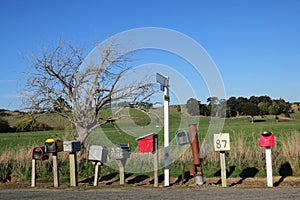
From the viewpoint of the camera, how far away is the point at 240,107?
59.8m

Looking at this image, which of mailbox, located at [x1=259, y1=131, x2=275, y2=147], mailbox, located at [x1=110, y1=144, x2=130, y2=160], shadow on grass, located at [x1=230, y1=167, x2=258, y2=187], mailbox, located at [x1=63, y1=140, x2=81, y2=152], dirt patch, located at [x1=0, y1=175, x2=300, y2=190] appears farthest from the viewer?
shadow on grass, located at [x1=230, y1=167, x2=258, y2=187]

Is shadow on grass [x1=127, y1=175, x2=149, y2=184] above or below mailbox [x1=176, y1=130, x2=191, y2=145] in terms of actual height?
below

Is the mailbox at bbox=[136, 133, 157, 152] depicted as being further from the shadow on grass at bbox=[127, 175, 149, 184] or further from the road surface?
the shadow on grass at bbox=[127, 175, 149, 184]

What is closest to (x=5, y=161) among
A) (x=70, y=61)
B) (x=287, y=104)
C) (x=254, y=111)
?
(x=70, y=61)

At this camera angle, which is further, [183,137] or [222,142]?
[183,137]

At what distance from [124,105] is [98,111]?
0.97 metres

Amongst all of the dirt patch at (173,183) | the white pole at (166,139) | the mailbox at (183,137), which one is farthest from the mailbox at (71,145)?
the mailbox at (183,137)

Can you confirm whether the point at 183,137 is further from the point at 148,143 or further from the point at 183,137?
the point at 148,143

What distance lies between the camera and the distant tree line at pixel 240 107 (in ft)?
40.9

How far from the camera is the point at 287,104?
8688 centimetres

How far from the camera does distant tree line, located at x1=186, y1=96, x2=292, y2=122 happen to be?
40.9 feet

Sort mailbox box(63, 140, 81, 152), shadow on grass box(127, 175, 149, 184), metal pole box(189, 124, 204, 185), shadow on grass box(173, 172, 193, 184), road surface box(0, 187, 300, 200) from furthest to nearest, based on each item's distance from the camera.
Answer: shadow on grass box(127, 175, 149, 184)
shadow on grass box(173, 172, 193, 184)
mailbox box(63, 140, 81, 152)
metal pole box(189, 124, 204, 185)
road surface box(0, 187, 300, 200)

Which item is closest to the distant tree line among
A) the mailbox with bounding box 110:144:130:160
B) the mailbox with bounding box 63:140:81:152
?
the mailbox with bounding box 110:144:130:160

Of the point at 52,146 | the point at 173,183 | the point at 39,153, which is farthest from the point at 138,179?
the point at 39,153
